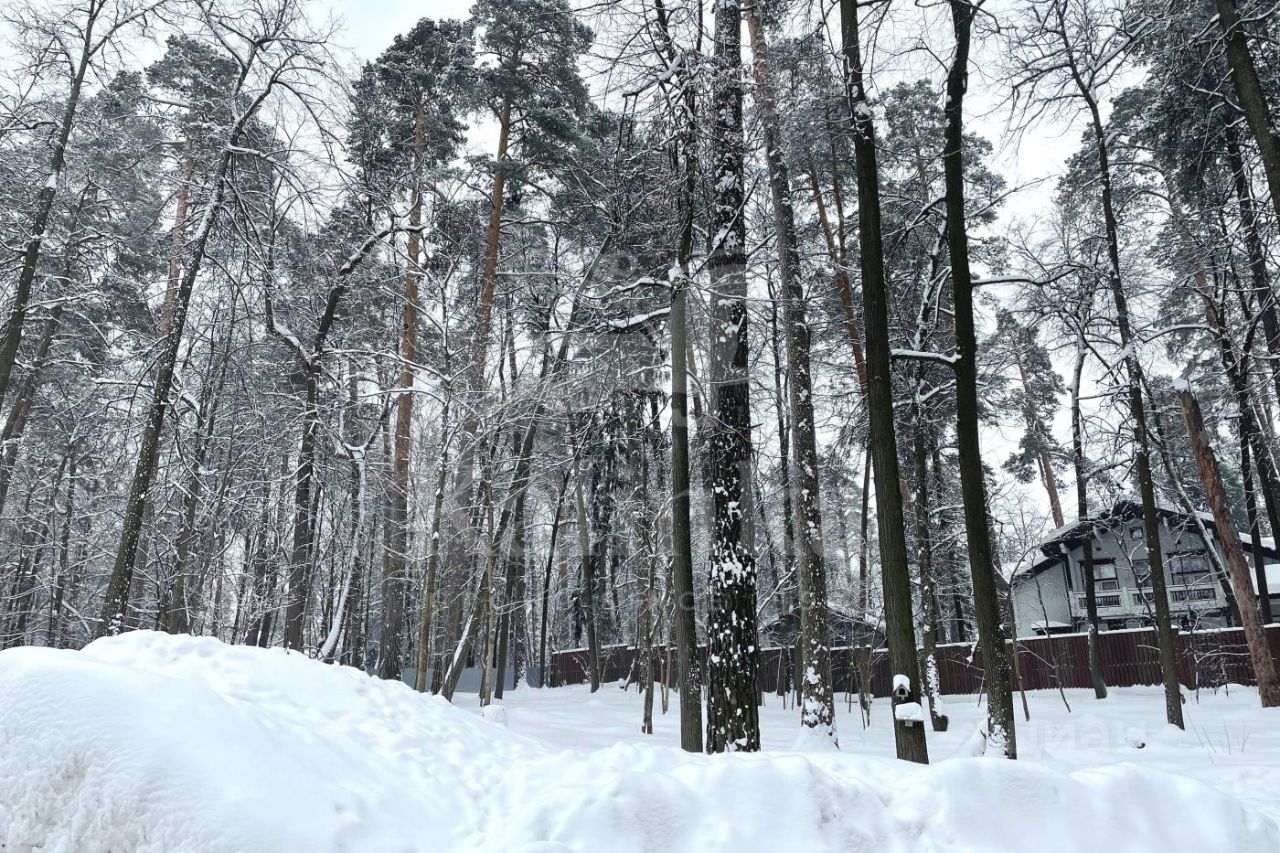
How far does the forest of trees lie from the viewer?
8.16 meters

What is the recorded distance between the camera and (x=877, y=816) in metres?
3.16

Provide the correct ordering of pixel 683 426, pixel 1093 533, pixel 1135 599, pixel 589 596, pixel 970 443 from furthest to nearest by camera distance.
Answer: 1. pixel 1135 599
2. pixel 589 596
3. pixel 1093 533
4. pixel 683 426
5. pixel 970 443

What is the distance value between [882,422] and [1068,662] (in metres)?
20.7

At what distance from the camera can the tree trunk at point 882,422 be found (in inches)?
242

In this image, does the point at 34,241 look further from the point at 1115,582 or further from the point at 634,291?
the point at 1115,582

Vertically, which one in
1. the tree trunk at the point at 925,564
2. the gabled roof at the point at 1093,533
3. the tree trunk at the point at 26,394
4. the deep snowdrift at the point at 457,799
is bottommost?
the deep snowdrift at the point at 457,799

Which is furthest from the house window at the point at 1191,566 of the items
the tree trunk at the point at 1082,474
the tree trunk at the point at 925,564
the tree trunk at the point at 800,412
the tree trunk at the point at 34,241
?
the tree trunk at the point at 34,241

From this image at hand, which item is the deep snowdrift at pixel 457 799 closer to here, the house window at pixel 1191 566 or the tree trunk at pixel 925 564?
the tree trunk at pixel 925 564

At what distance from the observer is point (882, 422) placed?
654cm

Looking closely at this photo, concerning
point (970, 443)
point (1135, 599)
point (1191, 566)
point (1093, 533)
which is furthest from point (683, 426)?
point (1191, 566)

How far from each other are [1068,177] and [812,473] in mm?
8966

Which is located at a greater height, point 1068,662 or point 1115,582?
point 1115,582

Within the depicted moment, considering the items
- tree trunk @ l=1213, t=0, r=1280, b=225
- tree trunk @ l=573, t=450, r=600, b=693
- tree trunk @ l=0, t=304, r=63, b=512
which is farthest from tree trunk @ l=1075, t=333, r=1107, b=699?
tree trunk @ l=0, t=304, r=63, b=512

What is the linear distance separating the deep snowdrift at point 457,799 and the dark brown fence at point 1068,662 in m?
15.4
